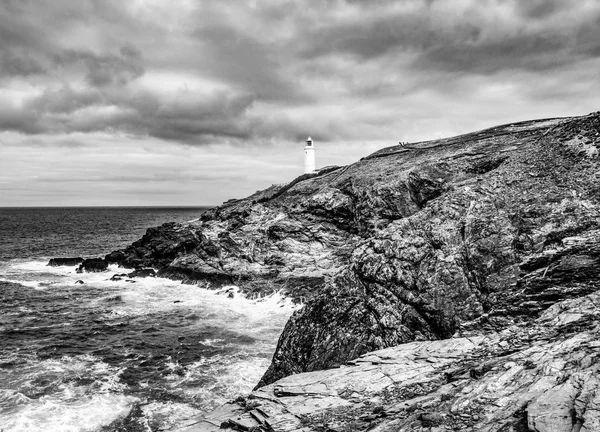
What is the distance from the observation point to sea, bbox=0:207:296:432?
1833cm

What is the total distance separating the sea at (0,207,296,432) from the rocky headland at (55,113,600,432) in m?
4.53

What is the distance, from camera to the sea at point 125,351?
60.1 feet

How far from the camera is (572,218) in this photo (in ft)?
47.5

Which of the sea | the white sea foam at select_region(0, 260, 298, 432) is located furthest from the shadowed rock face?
the white sea foam at select_region(0, 260, 298, 432)

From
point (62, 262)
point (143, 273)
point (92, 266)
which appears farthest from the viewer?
point (62, 262)

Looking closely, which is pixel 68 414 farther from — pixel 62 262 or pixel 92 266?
pixel 62 262

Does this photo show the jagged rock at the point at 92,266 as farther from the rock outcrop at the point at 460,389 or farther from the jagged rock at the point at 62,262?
the rock outcrop at the point at 460,389

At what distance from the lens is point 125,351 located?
26.1 meters

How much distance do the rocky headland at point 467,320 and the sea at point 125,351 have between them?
4533 mm

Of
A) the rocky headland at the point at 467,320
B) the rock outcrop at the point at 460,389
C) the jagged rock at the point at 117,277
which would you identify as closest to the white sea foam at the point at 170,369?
the rock outcrop at the point at 460,389

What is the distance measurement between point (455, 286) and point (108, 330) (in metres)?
25.7

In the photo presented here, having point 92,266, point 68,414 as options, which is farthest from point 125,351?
point 92,266

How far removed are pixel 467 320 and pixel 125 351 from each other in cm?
2128

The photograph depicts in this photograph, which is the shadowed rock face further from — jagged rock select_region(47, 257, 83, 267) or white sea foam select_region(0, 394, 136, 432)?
jagged rock select_region(47, 257, 83, 267)
